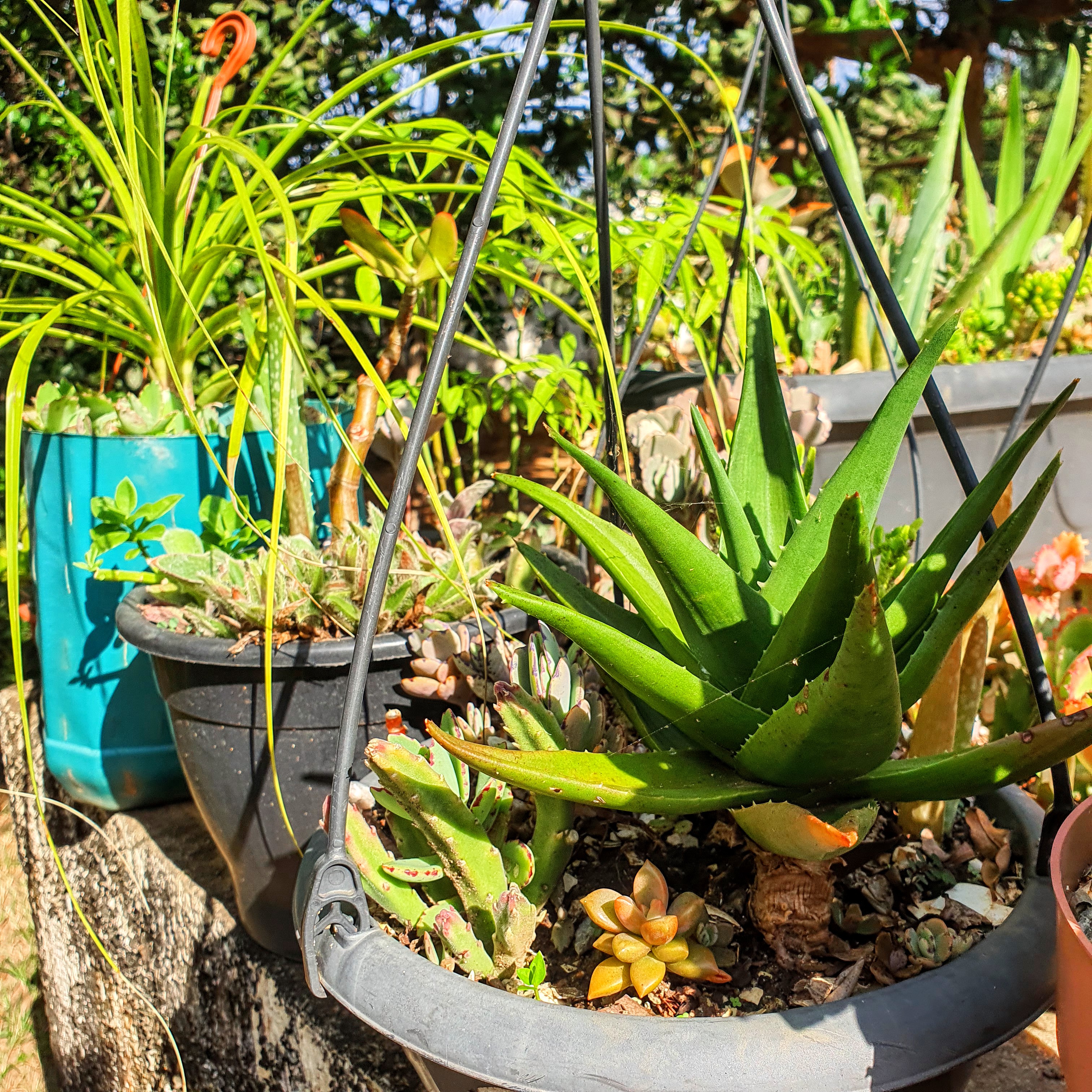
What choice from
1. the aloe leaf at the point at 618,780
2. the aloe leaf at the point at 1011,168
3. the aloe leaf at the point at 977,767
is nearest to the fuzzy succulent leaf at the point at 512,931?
the aloe leaf at the point at 618,780

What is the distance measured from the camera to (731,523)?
65 cm

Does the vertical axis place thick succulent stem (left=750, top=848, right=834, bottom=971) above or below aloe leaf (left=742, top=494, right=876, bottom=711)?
below

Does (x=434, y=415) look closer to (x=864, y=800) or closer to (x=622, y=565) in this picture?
(x=622, y=565)

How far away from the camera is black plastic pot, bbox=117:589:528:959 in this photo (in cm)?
85

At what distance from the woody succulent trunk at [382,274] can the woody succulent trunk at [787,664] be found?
38 cm

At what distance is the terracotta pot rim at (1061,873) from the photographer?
0.40 m

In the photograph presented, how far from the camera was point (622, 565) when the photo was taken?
627mm

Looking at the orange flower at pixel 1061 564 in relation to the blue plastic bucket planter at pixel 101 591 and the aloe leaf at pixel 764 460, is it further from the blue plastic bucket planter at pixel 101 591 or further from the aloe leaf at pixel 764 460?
the blue plastic bucket planter at pixel 101 591

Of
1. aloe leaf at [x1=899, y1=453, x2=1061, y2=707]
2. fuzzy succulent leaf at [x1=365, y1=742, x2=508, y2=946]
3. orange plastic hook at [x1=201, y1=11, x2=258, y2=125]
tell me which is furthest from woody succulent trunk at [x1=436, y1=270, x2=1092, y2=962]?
orange plastic hook at [x1=201, y1=11, x2=258, y2=125]

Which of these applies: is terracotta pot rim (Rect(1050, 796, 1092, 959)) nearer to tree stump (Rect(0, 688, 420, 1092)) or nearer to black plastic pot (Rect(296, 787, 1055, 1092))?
black plastic pot (Rect(296, 787, 1055, 1092))

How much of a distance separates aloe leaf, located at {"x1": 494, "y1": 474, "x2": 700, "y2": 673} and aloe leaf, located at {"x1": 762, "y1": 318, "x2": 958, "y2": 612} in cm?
7

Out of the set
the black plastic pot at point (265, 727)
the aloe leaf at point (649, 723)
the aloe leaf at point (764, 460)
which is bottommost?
the black plastic pot at point (265, 727)

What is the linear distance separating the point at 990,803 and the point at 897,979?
201 mm

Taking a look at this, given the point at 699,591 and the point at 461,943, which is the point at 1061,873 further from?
the point at 461,943
